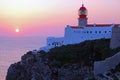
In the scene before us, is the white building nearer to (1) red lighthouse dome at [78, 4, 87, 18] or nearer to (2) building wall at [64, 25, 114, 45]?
Answer: (2) building wall at [64, 25, 114, 45]

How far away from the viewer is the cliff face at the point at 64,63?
48259 mm

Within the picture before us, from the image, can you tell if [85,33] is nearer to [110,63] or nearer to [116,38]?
[116,38]

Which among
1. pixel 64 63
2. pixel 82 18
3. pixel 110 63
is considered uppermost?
pixel 82 18

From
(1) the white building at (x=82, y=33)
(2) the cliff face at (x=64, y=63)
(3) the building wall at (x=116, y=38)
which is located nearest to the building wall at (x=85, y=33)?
(1) the white building at (x=82, y=33)

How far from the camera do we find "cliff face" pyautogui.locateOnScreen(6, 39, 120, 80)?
158 feet

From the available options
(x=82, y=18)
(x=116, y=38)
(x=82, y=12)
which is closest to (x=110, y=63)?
(x=116, y=38)

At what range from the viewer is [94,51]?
5084 cm

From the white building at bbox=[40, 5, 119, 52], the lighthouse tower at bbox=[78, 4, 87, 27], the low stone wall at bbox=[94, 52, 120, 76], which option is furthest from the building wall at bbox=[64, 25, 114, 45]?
the low stone wall at bbox=[94, 52, 120, 76]

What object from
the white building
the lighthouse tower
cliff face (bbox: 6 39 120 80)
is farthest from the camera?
the lighthouse tower

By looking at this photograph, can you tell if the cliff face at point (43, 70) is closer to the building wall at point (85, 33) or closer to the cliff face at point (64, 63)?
the cliff face at point (64, 63)

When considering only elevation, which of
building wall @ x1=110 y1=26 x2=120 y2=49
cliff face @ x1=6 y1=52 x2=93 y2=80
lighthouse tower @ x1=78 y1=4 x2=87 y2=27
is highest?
lighthouse tower @ x1=78 y1=4 x2=87 y2=27

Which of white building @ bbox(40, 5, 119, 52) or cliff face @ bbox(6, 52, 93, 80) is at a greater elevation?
white building @ bbox(40, 5, 119, 52)

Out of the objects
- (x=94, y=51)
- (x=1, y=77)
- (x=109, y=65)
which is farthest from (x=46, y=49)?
(x=1, y=77)

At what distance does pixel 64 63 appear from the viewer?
165 feet
